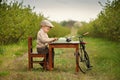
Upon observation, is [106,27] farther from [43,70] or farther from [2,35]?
[43,70]

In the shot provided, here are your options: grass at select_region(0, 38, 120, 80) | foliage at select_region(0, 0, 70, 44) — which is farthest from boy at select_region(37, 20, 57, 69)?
foliage at select_region(0, 0, 70, 44)

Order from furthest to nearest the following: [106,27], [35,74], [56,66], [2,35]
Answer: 1. [106,27]
2. [2,35]
3. [56,66]
4. [35,74]

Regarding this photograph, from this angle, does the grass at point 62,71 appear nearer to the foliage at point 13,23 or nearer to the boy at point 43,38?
the boy at point 43,38

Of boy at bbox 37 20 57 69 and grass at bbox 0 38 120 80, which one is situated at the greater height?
boy at bbox 37 20 57 69

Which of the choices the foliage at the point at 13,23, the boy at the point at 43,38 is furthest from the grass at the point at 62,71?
the foliage at the point at 13,23

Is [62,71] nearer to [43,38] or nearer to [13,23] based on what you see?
[43,38]

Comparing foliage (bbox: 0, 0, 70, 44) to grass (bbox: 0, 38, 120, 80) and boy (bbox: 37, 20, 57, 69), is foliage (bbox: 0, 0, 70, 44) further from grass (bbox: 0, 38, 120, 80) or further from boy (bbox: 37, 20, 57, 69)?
boy (bbox: 37, 20, 57, 69)

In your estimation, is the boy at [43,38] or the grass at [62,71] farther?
the boy at [43,38]

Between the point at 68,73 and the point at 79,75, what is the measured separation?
0.37 meters

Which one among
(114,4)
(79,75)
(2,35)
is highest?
(114,4)

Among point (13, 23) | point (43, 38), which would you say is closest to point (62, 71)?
point (43, 38)

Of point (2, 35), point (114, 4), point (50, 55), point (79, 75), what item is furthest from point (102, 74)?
point (114, 4)

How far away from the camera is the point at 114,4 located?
23609 mm

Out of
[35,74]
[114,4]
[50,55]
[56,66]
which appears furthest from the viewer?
[114,4]
